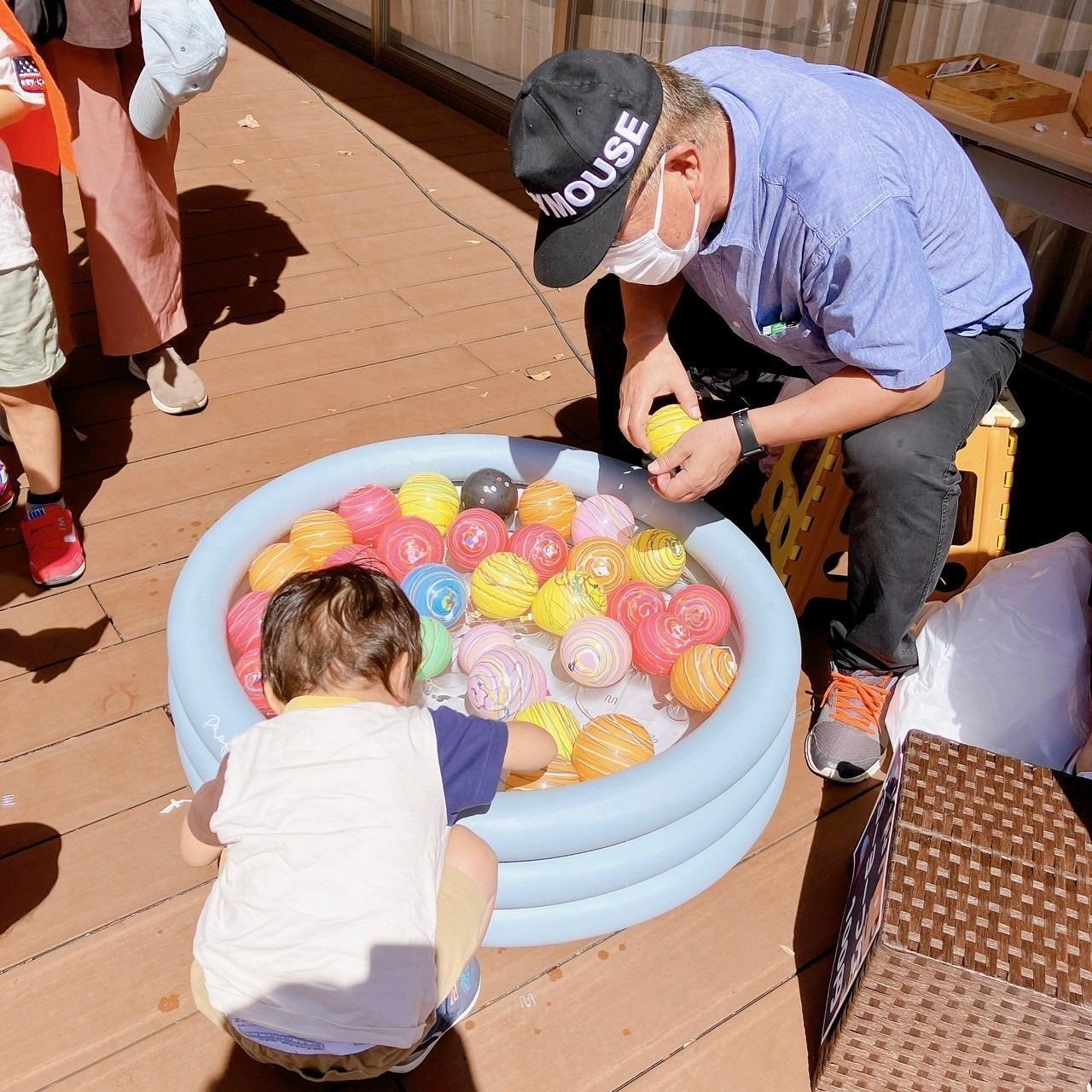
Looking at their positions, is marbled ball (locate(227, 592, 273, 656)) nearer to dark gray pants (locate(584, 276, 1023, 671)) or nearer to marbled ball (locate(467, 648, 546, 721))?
marbled ball (locate(467, 648, 546, 721))

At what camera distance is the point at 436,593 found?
2252 millimetres

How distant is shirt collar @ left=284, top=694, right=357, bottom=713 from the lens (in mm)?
1398

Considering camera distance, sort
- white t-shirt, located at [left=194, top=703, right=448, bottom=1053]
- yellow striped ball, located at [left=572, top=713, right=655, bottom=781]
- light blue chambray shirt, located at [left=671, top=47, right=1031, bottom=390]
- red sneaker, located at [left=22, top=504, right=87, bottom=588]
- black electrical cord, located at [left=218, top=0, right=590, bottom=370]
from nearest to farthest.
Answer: white t-shirt, located at [left=194, top=703, right=448, bottom=1053] → light blue chambray shirt, located at [left=671, top=47, right=1031, bottom=390] → yellow striped ball, located at [left=572, top=713, right=655, bottom=781] → red sneaker, located at [left=22, top=504, right=87, bottom=588] → black electrical cord, located at [left=218, top=0, right=590, bottom=370]

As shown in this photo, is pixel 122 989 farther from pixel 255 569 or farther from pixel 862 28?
pixel 862 28

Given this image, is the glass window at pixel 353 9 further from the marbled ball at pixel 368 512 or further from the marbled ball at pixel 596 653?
the marbled ball at pixel 596 653

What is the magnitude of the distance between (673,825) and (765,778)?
9.7 inches

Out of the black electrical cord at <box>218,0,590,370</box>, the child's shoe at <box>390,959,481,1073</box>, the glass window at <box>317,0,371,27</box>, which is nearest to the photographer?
the child's shoe at <box>390,959,481,1073</box>

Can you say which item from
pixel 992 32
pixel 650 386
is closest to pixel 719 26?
pixel 992 32

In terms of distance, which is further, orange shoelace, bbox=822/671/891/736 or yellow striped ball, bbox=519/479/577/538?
yellow striped ball, bbox=519/479/577/538

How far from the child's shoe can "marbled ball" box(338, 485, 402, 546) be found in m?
1.04

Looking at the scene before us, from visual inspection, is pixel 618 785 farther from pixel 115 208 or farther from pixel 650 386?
pixel 115 208

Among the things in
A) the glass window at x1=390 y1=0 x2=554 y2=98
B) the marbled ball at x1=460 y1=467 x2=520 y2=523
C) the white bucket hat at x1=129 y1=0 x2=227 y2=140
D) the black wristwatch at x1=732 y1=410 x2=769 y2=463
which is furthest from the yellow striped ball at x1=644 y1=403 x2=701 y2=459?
the glass window at x1=390 y1=0 x2=554 y2=98

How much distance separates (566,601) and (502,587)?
147 millimetres

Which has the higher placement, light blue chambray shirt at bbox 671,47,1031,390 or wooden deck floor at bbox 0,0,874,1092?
light blue chambray shirt at bbox 671,47,1031,390
